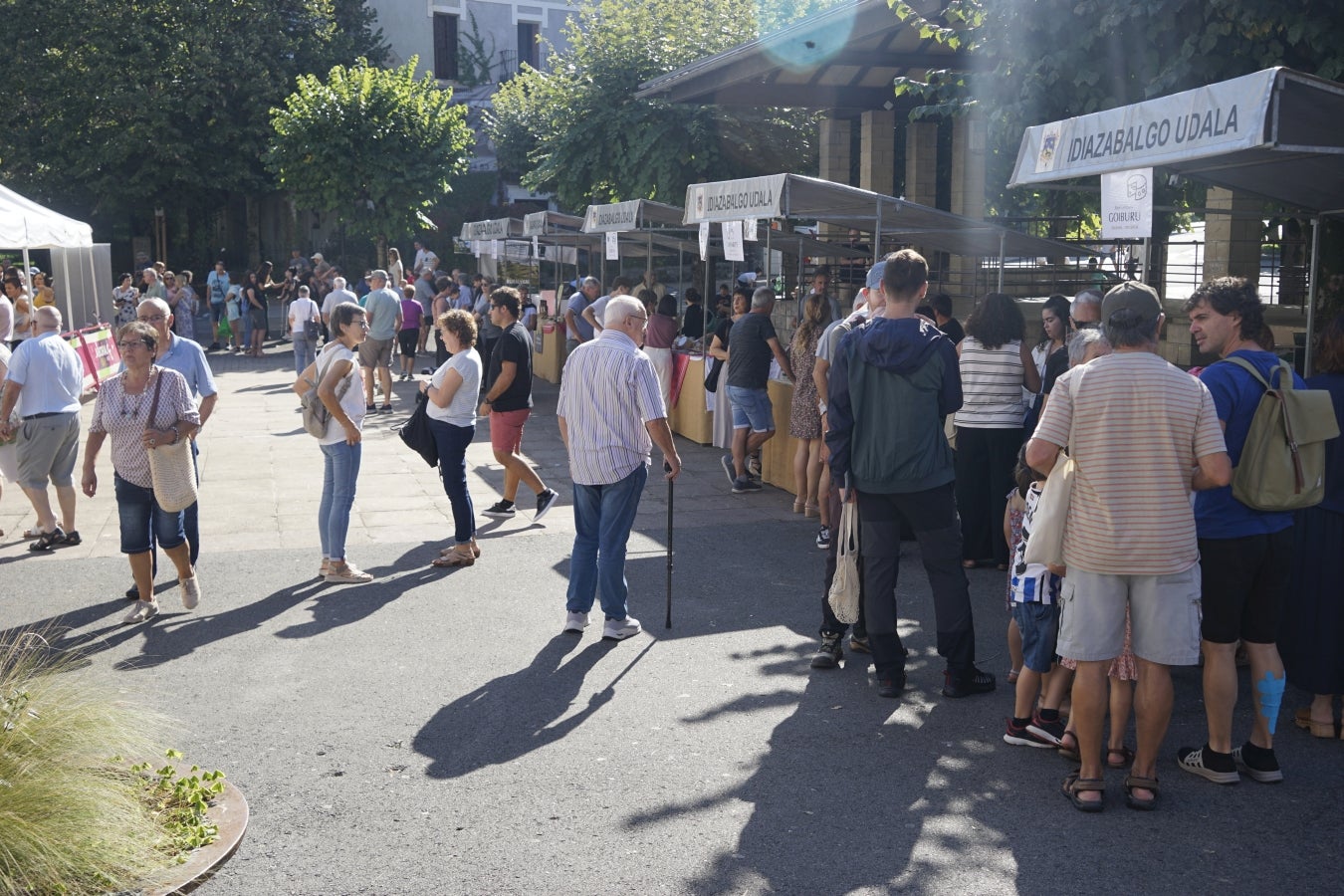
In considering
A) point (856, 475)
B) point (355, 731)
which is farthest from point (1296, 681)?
point (355, 731)

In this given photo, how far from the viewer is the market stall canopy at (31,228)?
601 inches

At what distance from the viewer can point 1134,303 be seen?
14.9 ft

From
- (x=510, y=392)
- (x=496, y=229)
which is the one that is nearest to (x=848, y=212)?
(x=510, y=392)

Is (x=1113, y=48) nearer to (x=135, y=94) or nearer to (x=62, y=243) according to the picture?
(x=62, y=243)

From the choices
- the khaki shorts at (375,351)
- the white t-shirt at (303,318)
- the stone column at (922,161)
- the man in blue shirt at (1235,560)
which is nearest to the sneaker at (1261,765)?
the man in blue shirt at (1235,560)

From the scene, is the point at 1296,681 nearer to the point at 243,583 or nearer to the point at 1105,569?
the point at 1105,569

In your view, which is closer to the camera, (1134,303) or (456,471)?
(1134,303)

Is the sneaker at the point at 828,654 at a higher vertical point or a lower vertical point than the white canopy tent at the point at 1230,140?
lower

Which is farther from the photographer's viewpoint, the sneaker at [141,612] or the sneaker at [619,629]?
the sneaker at [141,612]

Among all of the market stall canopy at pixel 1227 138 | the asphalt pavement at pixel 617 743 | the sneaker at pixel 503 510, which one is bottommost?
the asphalt pavement at pixel 617 743

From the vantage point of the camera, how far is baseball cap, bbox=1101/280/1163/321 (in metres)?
4.49

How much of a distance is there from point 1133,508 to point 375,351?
12914 mm

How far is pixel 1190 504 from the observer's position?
4.55 meters

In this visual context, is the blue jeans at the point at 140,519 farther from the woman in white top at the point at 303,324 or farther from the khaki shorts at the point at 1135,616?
the woman in white top at the point at 303,324
